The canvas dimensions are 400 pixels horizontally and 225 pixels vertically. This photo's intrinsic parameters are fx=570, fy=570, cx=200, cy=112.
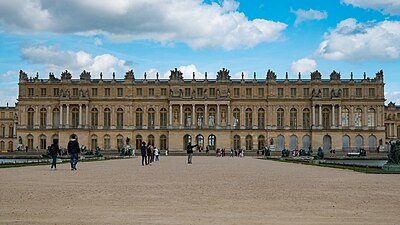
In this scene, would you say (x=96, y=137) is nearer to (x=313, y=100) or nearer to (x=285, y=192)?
(x=313, y=100)

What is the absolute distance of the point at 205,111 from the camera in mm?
85125

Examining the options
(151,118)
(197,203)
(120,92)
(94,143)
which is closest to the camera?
(197,203)

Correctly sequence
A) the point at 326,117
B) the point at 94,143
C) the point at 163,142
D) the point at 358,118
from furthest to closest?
the point at 163,142, the point at 94,143, the point at 358,118, the point at 326,117

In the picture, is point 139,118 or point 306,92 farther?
point 139,118

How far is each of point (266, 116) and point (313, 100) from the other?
7.32 metres

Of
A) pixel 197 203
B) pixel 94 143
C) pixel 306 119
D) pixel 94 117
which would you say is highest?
pixel 94 117

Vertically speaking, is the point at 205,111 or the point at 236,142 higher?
the point at 205,111

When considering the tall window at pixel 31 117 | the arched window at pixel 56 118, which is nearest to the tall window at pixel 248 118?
the arched window at pixel 56 118

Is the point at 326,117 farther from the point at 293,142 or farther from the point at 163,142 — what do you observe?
the point at 163,142

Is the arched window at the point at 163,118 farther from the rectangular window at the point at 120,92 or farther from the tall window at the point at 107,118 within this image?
the tall window at the point at 107,118

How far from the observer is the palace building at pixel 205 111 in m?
84.7

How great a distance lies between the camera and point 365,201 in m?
13.6

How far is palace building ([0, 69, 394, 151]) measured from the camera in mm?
84688

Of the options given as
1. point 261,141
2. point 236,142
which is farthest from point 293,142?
point 236,142
